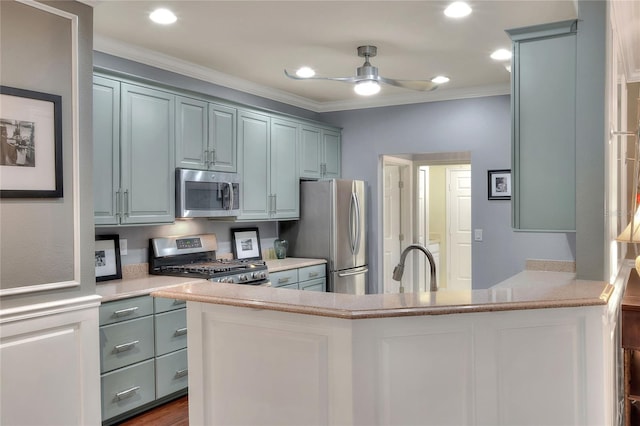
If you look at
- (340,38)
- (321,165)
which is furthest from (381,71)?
(321,165)

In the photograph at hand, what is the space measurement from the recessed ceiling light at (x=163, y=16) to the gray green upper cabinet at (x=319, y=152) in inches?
87.7

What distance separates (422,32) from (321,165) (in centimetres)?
Answer: 233

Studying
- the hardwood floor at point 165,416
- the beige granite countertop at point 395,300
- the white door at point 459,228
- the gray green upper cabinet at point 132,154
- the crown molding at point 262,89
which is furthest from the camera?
the white door at point 459,228

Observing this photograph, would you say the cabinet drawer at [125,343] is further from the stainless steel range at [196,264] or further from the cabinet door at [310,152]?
the cabinet door at [310,152]

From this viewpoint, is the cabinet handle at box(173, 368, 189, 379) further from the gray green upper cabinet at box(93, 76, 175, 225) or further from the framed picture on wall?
the framed picture on wall

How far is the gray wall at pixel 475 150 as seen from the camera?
516cm

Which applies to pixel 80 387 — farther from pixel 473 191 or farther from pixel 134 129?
pixel 473 191

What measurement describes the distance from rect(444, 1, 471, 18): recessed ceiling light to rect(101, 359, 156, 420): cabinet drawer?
286 cm

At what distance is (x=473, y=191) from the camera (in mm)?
5359

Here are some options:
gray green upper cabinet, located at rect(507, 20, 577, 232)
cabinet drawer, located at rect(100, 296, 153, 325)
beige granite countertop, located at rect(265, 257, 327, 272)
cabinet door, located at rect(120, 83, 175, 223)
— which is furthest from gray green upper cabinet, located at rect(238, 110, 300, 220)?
gray green upper cabinet, located at rect(507, 20, 577, 232)

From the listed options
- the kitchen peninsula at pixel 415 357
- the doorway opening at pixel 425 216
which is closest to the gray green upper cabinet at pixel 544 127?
the kitchen peninsula at pixel 415 357

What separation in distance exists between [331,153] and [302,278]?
1610 mm

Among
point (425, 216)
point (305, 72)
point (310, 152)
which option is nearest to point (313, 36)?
point (305, 72)

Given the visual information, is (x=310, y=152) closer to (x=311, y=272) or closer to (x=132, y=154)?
(x=311, y=272)
